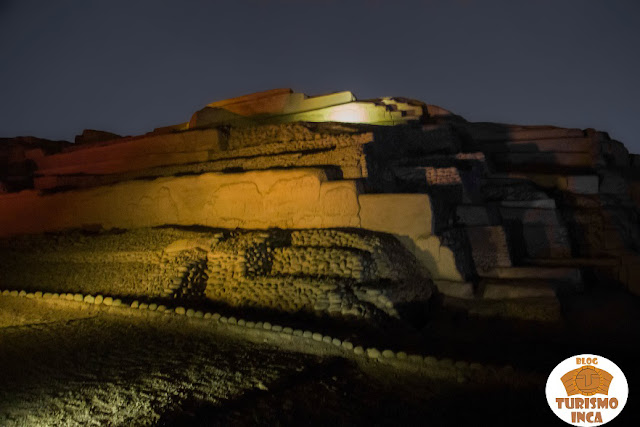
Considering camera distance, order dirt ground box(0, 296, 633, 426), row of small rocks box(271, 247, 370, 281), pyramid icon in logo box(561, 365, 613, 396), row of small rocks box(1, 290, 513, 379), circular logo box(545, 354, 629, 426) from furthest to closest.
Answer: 1. row of small rocks box(271, 247, 370, 281)
2. row of small rocks box(1, 290, 513, 379)
3. dirt ground box(0, 296, 633, 426)
4. pyramid icon in logo box(561, 365, 613, 396)
5. circular logo box(545, 354, 629, 426)

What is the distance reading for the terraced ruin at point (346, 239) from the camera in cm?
668

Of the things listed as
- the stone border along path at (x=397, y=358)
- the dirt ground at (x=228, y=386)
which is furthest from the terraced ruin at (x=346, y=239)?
the dirt ground at (x=228, y=386)

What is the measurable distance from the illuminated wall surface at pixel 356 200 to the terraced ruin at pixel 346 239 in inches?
1.5

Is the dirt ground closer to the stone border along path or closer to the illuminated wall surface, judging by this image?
the stone border along path

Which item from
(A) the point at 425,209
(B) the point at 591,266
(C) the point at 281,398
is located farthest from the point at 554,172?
(C) the point at 281,398

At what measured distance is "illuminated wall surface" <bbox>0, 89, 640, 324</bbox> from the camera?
7929mm

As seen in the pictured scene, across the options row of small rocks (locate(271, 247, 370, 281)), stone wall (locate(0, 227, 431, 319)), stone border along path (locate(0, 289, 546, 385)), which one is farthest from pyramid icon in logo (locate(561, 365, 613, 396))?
row of small rocks (locate(271, 247, 370, 281))

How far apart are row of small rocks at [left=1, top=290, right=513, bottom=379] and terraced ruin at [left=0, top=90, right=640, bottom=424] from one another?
0.07 ft

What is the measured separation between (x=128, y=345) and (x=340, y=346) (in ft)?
9.31

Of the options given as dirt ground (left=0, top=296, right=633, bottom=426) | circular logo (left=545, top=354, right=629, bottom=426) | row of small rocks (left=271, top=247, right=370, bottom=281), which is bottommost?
dirt ground (left=0, top=296, right=633, bottom=426)

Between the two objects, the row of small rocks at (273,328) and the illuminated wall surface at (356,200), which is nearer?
the row of small rocks at (273,328)

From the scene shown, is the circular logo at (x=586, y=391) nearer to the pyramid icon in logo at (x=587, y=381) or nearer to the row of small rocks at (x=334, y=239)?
the pyramid icon in logo at (x=587, y=381)

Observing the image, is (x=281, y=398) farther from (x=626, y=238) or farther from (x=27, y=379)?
(x=626, y=238)

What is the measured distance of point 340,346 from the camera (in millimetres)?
5695
